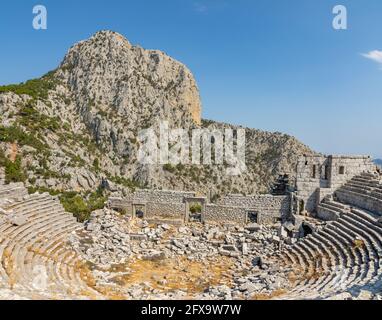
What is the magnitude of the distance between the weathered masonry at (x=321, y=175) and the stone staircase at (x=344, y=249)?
2.16 ft

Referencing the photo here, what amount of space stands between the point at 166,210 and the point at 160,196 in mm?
1045

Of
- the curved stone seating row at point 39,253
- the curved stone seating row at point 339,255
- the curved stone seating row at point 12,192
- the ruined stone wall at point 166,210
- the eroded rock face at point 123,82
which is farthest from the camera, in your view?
the eroded rock face at point 123,82

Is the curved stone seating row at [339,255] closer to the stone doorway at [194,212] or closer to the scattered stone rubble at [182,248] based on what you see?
the scattered stone rubble at [182,248]

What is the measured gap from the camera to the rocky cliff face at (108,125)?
43.3 m

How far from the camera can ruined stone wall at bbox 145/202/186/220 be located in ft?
78.3

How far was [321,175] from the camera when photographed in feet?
77.7

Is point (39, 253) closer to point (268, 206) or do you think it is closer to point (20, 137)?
point (268, 206)

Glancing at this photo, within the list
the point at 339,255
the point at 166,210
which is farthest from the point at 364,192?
the point at 166,210

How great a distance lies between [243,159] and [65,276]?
5298 centimetres

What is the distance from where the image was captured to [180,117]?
229 feet

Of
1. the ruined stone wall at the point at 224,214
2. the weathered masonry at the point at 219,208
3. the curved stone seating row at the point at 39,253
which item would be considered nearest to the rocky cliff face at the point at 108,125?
the curved stone seating row at the point at 39,253

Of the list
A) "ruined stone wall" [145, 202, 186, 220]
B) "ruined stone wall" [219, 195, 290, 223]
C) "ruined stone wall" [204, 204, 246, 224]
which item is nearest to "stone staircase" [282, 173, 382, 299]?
"ruined stone wall" [219, 195, 290, 223]

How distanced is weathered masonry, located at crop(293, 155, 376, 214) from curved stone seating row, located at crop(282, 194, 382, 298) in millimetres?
2495

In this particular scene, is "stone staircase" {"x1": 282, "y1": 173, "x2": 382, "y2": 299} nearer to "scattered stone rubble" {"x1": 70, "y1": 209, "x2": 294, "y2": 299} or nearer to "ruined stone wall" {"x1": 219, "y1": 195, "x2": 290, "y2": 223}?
"scattered stone rubble" {"x1": 70, "y1": 209, "x2": 294, "y2": 299}
